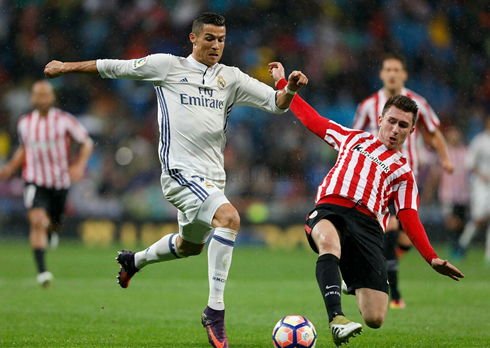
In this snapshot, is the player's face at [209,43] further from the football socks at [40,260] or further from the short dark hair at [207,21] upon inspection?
the football socks at [40,260]

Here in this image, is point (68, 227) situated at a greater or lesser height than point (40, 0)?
lesser

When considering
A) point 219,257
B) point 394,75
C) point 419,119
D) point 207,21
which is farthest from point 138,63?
point 419,119

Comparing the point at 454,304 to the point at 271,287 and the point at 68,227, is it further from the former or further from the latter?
the point at 68,227

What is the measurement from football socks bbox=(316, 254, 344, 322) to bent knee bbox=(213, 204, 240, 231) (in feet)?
2.12

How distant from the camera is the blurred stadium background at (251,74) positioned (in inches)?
632

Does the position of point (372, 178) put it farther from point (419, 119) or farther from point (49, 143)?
point (49, 143)

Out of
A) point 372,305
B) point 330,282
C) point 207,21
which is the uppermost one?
point 207,21

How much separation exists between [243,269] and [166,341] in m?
6.25

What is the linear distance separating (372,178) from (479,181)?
888cm

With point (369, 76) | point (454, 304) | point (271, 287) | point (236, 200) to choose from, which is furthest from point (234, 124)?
point (454, 304)

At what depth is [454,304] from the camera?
7625 millimetres

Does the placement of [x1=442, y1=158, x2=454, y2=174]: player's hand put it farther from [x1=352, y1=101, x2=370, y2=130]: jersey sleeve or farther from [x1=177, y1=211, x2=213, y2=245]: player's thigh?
[x1=177, y1=211, x2=213, y2=245]: player's thigh

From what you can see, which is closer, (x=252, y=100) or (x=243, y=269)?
(x=252, y=100)

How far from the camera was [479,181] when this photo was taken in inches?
525
